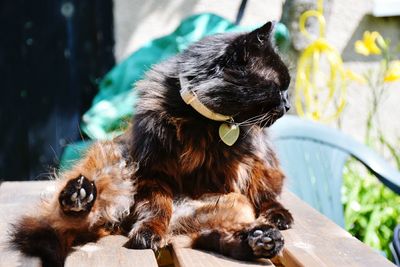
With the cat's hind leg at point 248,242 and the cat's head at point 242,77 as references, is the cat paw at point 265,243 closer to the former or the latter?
the cat's hind leg at point 248,242

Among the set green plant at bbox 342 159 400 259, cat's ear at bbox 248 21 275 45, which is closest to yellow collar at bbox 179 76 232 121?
cat's ear at bbox 248 21 275 45

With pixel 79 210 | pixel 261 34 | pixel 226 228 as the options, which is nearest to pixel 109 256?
pixel 79 210

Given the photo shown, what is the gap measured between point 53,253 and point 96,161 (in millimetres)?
342

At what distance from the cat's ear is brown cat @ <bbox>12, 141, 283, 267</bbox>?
46cm

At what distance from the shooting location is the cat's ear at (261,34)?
5.76 feet

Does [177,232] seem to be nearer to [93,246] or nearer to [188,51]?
[93,246]

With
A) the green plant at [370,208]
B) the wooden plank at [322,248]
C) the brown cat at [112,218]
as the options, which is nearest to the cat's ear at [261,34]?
the brown cat at [112,218]

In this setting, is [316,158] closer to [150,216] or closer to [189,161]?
[189,161]

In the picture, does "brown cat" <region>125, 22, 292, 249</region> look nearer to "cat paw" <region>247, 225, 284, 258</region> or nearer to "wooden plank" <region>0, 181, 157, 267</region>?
"wooden plank" <region>0, 181, 157, 267</region>

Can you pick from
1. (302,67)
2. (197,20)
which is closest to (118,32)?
(197,20)

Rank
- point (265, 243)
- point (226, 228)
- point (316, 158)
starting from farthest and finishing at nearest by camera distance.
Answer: point (316, 158) < point (226, 228) < point (265, 243)

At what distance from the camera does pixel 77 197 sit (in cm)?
156

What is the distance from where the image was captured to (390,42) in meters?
4.29

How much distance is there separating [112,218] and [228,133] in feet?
1.33
